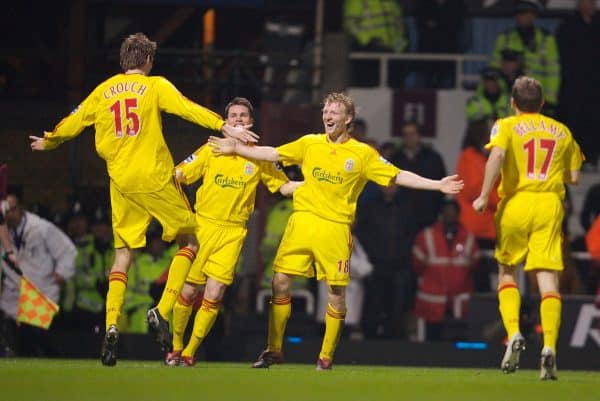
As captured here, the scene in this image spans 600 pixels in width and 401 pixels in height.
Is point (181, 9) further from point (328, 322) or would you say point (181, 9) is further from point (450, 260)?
point (328, 322)

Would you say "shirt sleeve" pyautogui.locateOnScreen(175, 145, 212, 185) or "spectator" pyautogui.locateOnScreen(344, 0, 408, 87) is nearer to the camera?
"shirt sleeve" pyautogui.locateOnScreen(175, 145, 212, 185)

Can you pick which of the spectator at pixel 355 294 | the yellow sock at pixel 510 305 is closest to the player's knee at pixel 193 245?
the yellow sock at pixel 510 305

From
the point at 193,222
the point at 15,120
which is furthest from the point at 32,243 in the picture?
the point at 193,222

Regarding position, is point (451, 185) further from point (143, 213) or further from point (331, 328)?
point (143, 213)

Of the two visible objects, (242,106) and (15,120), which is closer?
(242,106)

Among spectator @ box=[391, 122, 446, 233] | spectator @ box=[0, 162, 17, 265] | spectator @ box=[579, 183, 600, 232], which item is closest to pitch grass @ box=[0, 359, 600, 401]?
spectator @ box=[0, 162, 17, 265]

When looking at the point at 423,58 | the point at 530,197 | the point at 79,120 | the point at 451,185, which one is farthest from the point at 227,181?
the point at 423,58

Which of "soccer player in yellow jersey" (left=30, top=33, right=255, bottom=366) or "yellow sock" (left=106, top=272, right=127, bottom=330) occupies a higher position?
"soccer player in yellow jersey" (left=30, top=33, right=255, bottom=366)

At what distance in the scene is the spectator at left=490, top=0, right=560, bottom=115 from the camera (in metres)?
19.9

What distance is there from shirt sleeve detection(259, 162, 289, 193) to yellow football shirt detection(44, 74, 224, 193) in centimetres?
99

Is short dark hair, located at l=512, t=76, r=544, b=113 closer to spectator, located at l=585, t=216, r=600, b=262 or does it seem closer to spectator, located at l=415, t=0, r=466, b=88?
spectator, located at l=585, t=216, r=600, b=262

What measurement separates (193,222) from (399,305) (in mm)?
6169

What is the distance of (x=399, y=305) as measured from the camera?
60.7 feet

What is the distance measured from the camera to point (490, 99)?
19469mm
